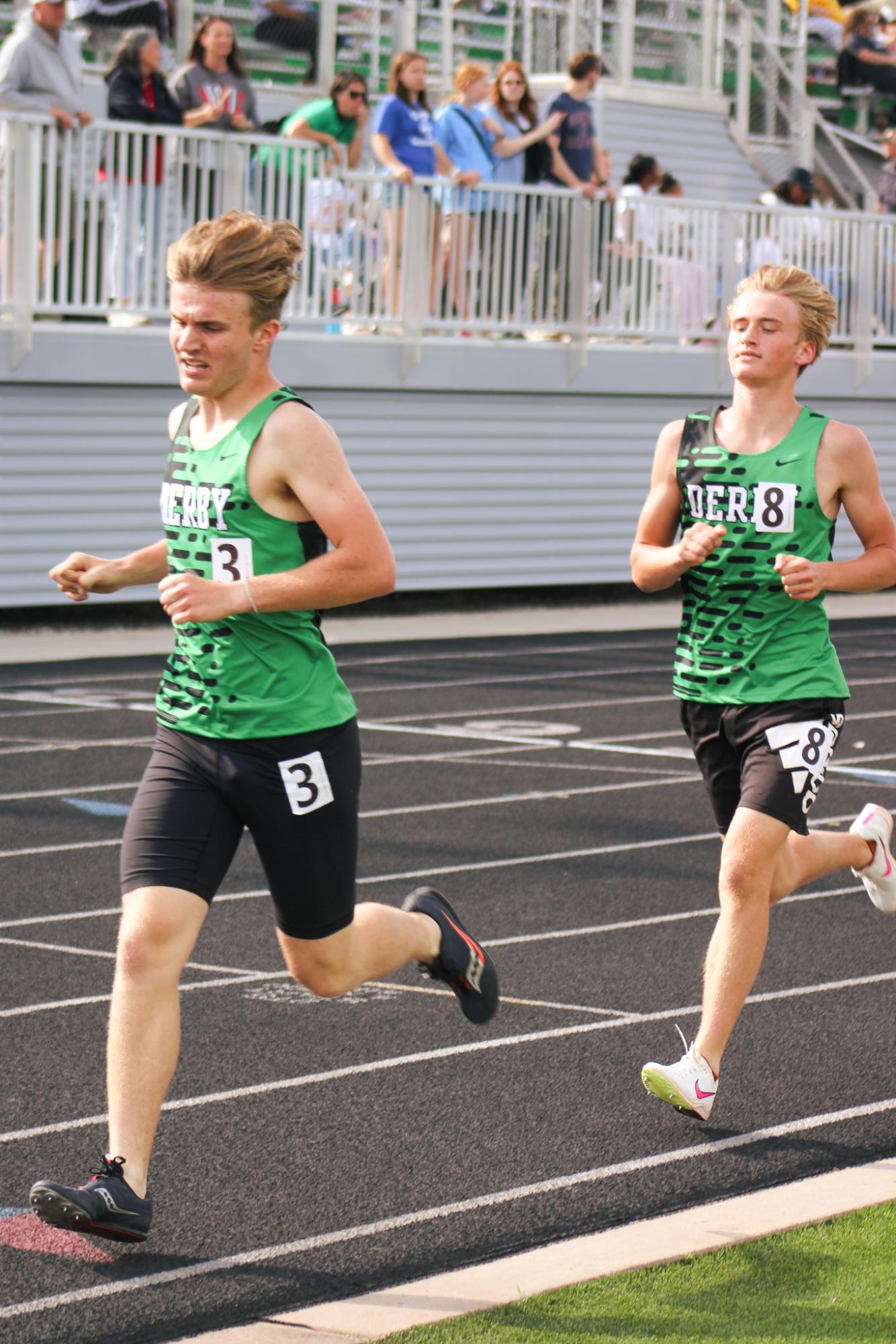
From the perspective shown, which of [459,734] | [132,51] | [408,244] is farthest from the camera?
[408,244]

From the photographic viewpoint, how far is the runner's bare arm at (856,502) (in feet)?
16.7

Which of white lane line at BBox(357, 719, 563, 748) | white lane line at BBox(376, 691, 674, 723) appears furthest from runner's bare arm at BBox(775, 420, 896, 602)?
white lane line at BBox(376, 691, 674, 723)

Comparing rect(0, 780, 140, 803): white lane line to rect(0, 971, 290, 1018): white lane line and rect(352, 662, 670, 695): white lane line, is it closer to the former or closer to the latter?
rect(0, 971, 290, 1018): white lane line

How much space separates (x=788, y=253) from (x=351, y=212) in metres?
4.90

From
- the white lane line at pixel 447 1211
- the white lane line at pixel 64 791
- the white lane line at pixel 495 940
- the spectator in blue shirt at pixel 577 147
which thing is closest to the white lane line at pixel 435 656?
the white lane line at pixel 64 791

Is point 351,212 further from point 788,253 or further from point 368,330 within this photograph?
point 788,253

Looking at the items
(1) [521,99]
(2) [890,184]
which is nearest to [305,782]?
(1) [521,99]

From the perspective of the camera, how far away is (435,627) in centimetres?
1659

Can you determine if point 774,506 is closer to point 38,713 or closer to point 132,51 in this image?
point 38,713

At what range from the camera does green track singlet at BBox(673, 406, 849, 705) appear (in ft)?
16.6

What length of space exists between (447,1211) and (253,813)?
0.92m

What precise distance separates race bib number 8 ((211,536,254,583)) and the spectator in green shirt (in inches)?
479

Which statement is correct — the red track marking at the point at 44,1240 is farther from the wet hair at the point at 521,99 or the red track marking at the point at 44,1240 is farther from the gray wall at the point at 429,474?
the wet hair at the point at 521,99

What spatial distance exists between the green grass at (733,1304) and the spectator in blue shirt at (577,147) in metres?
14.0
